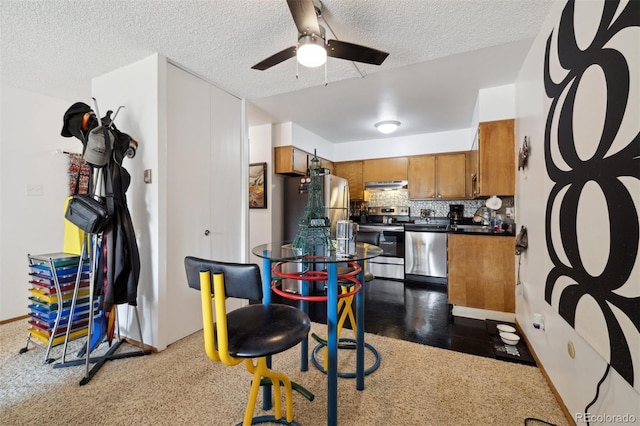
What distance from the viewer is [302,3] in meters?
1.37

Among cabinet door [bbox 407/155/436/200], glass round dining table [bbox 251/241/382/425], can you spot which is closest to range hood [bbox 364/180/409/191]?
cabinet door [bbox 407/155/436/200]

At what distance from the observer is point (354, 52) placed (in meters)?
1.70

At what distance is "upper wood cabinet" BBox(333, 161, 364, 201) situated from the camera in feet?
16.8

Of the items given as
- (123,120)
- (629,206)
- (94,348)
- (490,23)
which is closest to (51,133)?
(123,120)

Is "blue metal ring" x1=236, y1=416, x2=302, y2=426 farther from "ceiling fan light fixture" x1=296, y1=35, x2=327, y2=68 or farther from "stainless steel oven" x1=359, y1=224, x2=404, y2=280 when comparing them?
"stainless steel oven" x1=359, y1=224, x2=404, y2=280

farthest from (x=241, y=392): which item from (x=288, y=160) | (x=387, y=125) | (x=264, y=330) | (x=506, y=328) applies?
(x=387, y=125)

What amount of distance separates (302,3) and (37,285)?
283cm

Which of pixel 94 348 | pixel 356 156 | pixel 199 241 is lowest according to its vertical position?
pixel 94 348

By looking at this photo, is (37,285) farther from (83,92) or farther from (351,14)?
(351,14)

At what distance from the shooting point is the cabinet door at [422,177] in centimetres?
452

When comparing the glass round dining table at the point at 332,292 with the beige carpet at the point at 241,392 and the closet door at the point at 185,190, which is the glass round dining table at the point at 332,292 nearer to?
the beige carpet at the point at 241,392

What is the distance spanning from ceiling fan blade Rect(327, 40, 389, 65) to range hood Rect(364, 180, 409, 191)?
3238 millimetres

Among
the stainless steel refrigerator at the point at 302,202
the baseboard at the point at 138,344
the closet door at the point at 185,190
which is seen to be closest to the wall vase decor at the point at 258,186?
the stainless steel refrigerator at the point at 302,202

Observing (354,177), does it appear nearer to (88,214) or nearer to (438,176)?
(438,176)
